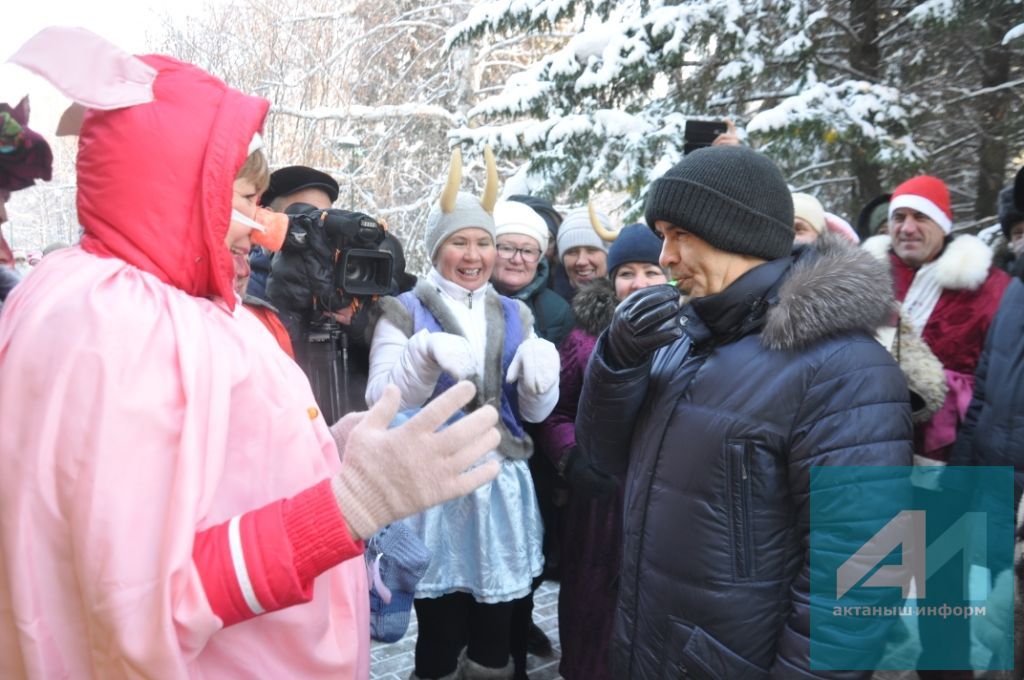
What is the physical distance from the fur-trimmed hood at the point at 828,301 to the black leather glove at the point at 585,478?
1329 millimetres

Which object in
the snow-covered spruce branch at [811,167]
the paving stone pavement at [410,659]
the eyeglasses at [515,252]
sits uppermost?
the snow-covered spruce branch at [811,167]

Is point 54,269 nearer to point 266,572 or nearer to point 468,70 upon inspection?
point 266,572

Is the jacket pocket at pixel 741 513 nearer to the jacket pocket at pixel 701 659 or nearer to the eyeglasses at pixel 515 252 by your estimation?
the jacket pocket at pixel 701 659

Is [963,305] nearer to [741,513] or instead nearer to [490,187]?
[490,187]

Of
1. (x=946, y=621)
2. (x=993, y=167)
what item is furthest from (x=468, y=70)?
(x=946, y=621)

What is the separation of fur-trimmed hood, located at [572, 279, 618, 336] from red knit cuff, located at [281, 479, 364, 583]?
91.5 inches

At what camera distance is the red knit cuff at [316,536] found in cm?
125

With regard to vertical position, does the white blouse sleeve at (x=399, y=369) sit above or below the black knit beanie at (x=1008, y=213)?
below

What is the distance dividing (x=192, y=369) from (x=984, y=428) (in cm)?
281

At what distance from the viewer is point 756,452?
1797 mm

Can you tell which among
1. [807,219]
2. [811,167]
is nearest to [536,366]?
[807,219]

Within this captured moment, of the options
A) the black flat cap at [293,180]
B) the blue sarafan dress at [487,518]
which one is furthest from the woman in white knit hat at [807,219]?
the black flat cap at [293,180]

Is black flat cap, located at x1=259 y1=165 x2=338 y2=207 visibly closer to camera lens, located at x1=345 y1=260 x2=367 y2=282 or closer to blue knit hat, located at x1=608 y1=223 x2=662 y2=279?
camera lens, located at x1=345 y1=260 x2=367 y2=282

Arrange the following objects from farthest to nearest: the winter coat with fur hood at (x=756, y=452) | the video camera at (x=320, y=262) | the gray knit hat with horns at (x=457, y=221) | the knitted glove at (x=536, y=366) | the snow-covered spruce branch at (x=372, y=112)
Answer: the snow-covered spruce branch at (x=372, y=112)
the gray knit hat with horns at (x=457, y=221)
the knitted glove at (x=536, y=366)
the video camera at (x=320, y=262)
the winter coat with fur hood at (x=756, y=452)
